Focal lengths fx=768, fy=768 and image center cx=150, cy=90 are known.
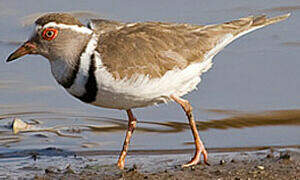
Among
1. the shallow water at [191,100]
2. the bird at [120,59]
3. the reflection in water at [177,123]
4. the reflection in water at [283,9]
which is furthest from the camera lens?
the reflection in water at [283,9]

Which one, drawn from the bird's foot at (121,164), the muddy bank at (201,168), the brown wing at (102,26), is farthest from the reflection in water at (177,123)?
the brown wing at (102,26)

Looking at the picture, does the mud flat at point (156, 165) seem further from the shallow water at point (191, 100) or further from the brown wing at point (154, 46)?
the brown wing at point (154, 46)

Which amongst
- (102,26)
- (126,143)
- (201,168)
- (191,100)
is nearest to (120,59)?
(102,26)

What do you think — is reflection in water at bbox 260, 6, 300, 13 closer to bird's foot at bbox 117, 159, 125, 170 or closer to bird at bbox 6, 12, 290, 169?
bird at bbox 6, 12, 290, 169

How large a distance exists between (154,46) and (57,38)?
Answer: 1.00 metres

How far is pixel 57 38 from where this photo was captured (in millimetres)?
7742

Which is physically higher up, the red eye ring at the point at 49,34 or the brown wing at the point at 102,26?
the brown wing at the point at 102,26

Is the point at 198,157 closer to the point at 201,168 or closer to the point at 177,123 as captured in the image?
the point at 201,168

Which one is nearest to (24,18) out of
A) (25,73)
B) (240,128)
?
(25,73)

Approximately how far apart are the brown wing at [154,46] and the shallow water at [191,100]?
49.7 inches

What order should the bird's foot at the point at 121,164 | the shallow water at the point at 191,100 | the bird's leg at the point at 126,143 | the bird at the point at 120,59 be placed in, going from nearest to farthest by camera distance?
1. the bird at the point at 120,59
2. the bird's foot at the point at 121,164
3. the bird's leg at the point at 126,143
4. the shallow water at the point at 191,100

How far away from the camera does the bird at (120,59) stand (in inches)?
297

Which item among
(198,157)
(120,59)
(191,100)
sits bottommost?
(198,157)

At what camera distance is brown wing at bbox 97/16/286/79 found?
7.62 meters
